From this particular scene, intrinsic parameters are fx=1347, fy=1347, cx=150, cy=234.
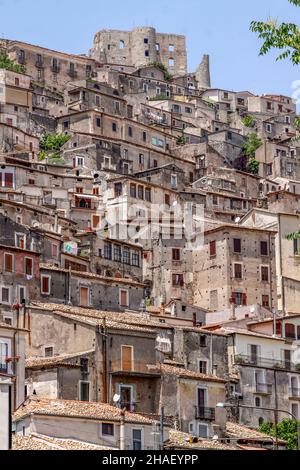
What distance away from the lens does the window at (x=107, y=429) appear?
168ft

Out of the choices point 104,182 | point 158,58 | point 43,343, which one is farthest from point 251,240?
point 158,58

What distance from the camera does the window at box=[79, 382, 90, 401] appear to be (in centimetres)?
5847

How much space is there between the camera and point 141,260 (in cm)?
8725

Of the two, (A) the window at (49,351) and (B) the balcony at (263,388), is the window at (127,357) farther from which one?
(B) the balcony at (263,388)

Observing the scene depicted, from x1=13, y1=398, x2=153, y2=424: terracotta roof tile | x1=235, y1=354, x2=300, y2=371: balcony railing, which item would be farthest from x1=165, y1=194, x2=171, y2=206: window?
x1=13, y1=398, x2=153, y2=424: terracotta roof tile

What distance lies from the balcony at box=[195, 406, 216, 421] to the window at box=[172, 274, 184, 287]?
90.5 feet

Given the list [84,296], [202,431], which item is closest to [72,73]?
[84,296]

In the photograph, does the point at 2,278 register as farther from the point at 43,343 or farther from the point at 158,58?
the point at 158,58

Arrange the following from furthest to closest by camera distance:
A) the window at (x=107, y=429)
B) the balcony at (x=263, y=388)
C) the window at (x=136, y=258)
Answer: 1. the window at (x=136, y=258)
2. the balcony at (x=263, y=388)
3. the window at (x=107, y=429)

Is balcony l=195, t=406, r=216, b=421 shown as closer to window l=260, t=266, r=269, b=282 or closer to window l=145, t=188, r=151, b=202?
window l=260, t=266, r=269, b=282

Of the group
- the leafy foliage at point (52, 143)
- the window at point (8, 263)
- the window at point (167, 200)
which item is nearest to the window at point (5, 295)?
the window at point (8, 263)

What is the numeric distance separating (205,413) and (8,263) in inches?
616

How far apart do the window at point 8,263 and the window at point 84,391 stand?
A: 13800 millimetres

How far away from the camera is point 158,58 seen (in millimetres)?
170500
